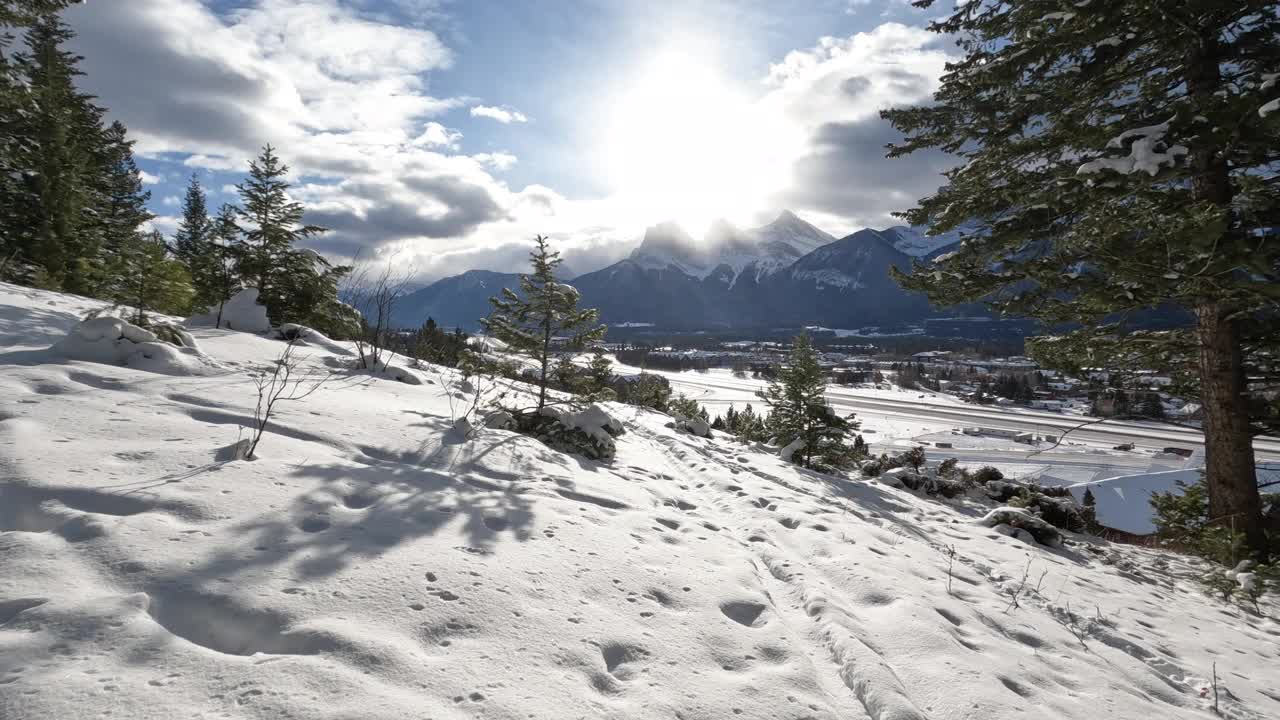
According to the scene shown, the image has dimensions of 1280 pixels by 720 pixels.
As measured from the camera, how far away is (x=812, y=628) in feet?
10.8

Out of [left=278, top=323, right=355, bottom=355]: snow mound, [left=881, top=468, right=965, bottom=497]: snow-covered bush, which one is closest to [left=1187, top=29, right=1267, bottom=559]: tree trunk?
[left=881, top=468, right=965, bottom=497]: snow-covered bush

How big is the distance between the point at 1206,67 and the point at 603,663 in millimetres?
9987

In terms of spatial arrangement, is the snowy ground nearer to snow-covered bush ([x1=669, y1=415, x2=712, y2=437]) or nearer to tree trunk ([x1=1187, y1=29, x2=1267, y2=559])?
tree trunk ([x1=1187, y1=29, x2=1267, y2=559])

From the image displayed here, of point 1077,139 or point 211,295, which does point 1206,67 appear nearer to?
point 1077,139

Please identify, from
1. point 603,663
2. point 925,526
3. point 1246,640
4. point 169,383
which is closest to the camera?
point 603,663

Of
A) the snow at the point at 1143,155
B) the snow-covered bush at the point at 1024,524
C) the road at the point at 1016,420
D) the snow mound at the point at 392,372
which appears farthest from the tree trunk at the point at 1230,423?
the road at the point at 1016,420

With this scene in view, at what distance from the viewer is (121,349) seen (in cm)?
551

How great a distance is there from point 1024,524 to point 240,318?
15.8 m

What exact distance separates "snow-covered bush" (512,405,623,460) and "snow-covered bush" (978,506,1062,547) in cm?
628

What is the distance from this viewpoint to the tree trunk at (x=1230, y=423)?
21.3 feet

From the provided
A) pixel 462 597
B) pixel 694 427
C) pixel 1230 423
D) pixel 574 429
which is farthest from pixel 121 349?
pixel 1230 423

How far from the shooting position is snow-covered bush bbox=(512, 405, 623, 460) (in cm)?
723

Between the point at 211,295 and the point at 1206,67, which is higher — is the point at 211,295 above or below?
below

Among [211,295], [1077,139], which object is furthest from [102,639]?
[211,295]
